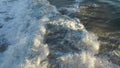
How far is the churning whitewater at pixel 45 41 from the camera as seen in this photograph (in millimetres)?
5773

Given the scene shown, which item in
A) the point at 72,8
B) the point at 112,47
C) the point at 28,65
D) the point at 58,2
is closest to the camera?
the point at 28,65

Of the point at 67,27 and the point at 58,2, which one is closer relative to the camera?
the point at 67,27

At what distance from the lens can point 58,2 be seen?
31.3 feet

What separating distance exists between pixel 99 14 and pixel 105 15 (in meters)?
0.19

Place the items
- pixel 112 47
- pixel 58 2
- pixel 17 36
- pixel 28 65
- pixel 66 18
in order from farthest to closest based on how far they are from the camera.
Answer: pixel 58 2 → pixel 66 18 → pixel 17 36 → pixel 112 47 → pixel 28 65

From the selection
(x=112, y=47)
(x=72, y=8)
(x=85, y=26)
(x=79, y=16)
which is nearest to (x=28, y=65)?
(x=112, y=47)

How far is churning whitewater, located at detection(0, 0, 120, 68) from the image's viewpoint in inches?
227

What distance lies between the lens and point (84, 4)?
917 cm

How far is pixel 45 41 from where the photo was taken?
671 centimetres

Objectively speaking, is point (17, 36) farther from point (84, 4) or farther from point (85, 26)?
point (84, 4)

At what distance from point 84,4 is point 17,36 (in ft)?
9.47

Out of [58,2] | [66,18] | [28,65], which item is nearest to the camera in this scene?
[28,65]

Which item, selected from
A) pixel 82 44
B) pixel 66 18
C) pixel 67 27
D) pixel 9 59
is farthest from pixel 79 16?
pixel 9 59

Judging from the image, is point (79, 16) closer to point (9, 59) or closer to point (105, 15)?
point (105, 15)
